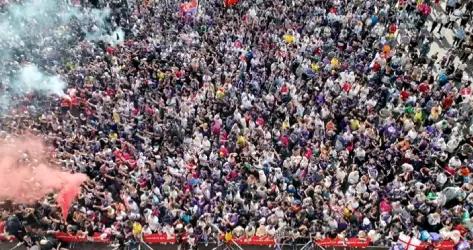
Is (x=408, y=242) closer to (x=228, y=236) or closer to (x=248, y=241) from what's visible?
(x=248, y=241)

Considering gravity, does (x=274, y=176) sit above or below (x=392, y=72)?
below

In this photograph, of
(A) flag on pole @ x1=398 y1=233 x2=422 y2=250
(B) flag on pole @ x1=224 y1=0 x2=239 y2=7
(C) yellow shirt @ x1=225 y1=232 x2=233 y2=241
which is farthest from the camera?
(B) flag on pole @ x1=224 y1=0 x2=239 y2=7

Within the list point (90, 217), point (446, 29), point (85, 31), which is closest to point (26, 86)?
point (85, 31)

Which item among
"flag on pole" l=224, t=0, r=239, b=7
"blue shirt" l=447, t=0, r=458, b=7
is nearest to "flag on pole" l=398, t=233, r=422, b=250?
"blue shirt" l=447, t=0, r=458, b=7

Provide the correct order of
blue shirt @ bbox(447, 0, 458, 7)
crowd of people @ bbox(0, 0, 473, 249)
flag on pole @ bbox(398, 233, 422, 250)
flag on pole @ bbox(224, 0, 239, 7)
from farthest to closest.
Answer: flag on pole @ bbox(224, 0, 239, 7)
blue shirt @ bbox(447, 0, 458, 7)
crowd of people @ bbox(0, 0, 473, 249)
flag on pole @ bbox(398, 233, 422, 250)

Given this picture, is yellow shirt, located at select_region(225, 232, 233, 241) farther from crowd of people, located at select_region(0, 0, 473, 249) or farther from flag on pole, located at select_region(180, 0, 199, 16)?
flag on pole, located at select_region(180, 0, 199, 16)

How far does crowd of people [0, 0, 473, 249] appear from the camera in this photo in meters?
15.8

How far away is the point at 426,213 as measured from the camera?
15.6m

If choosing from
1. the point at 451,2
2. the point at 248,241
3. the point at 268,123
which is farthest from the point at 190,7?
the point at 248,241

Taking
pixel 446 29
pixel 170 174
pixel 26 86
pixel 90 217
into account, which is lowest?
pixel 90 217

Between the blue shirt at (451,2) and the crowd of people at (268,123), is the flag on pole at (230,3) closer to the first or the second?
the crowd of people at (268,123)

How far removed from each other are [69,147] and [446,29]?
541 inches

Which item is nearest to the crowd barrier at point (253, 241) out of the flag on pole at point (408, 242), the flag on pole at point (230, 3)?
the flag on pole at point (408, 242)

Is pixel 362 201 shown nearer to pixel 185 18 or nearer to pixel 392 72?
→ pixel 392 72
